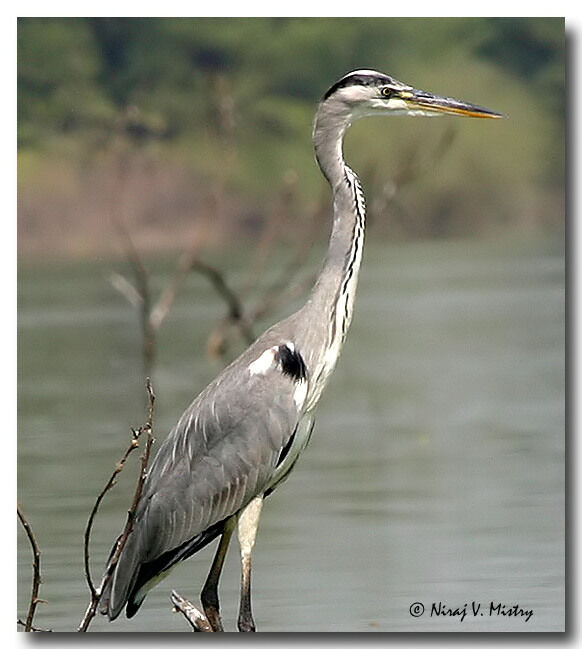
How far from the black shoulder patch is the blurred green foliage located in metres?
1.66

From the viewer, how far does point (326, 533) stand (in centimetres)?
742

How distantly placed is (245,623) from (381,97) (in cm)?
168

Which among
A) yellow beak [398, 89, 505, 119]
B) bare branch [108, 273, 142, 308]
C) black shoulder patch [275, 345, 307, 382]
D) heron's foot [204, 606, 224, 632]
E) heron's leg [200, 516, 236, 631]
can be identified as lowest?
heron's foot [204, 606, 224, 632]

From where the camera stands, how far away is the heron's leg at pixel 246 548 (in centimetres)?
537

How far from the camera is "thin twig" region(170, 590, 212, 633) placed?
17.5 ft

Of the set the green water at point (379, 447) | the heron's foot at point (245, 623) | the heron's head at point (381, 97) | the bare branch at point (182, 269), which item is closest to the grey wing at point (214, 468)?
the heron's foot at point (245, 623)

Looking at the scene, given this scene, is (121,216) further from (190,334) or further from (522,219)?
(190,334)

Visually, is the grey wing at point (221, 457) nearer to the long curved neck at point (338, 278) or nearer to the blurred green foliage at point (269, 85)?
the long curved neck at point (338, 278)

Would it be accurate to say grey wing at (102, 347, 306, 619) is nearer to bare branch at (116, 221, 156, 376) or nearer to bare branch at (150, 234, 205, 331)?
bare branch at (116, 221, 156, 376)

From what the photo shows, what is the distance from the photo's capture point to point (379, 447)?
9438mm

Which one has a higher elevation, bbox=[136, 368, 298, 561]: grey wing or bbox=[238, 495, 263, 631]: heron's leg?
bbox=[136, 368, 298, 561]: grey wing

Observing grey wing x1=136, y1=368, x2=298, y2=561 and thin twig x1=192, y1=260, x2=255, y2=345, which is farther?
thin twig x1=192, y1=260, x2=255, y2=345

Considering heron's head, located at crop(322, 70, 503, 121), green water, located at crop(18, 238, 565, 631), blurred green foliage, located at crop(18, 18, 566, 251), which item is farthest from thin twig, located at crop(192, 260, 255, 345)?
heron's head, located at crop(322, 70, 503, 121)

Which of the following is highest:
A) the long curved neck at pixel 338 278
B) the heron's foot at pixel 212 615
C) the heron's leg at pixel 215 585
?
the long curved neck at pixel 338 278
